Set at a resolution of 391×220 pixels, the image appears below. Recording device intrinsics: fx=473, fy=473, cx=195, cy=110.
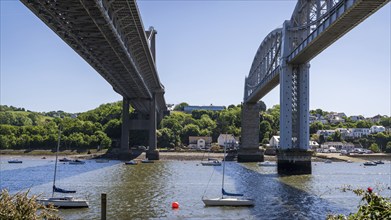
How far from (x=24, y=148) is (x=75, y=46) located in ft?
355

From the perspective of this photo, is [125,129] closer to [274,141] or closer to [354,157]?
[274,141]

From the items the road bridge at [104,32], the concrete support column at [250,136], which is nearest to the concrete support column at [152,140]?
the concrete support column at [250,136]

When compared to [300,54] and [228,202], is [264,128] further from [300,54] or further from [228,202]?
[228,202]

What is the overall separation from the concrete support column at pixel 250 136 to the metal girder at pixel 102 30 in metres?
42.0

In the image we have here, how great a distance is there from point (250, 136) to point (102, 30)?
71290 millimetres

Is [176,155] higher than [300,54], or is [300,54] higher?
[300,54]

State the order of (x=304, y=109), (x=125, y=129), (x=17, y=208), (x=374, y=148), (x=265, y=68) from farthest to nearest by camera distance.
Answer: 1. (x=374, y=148)
2. (x=125, y=129)
3. (x=265, y=68)
4. (x=304, y=109)
5. (x=17, y=208)

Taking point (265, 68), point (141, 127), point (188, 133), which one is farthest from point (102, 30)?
point (188, 133)

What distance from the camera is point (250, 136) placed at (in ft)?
373

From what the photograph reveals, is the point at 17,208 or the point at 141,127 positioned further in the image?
the point at 141,127

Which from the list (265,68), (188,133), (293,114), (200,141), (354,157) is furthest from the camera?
(188,133)

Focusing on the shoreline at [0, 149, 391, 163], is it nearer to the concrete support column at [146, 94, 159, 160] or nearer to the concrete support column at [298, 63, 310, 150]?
the concrete support column at [146, 94, 159, 160]

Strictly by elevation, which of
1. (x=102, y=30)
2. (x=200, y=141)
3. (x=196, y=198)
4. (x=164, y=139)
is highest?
(x=102, y=30)

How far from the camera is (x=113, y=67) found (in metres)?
68.0
